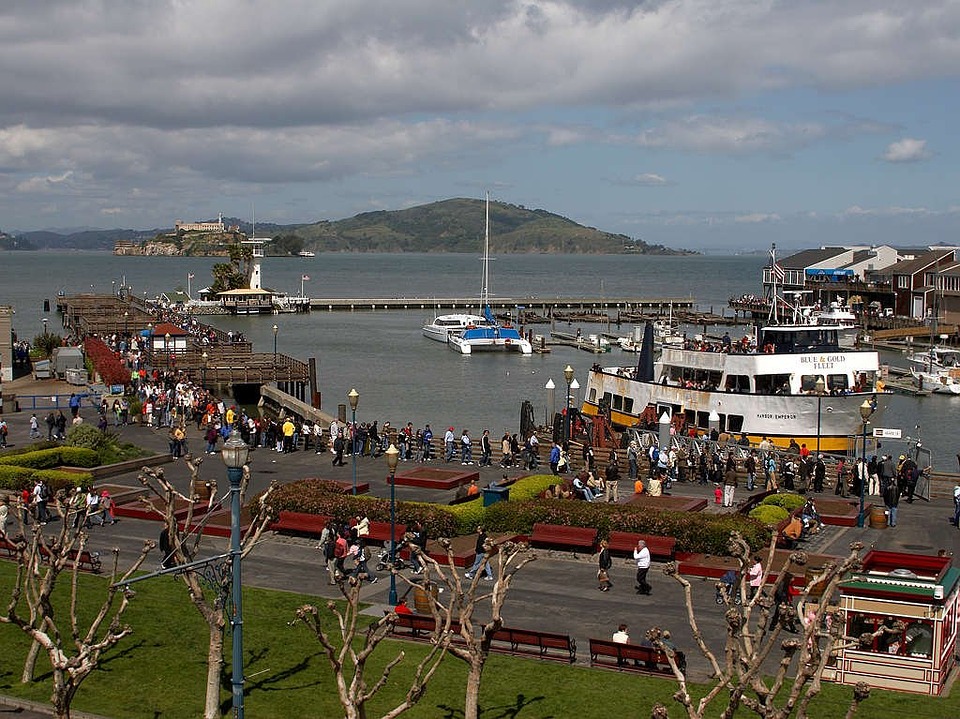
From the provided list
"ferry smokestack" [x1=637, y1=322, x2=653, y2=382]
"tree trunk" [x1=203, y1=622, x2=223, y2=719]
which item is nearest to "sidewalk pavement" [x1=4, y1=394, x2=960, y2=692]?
"tree trunk" [x1=203, y1=622, x2=223, y2=719]

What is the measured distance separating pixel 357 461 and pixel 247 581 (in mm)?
14261

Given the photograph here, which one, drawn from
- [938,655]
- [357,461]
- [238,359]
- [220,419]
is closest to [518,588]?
[938,655]

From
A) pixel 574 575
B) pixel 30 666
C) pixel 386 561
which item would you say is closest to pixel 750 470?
pixel 574 575

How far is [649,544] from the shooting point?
25.5 meters

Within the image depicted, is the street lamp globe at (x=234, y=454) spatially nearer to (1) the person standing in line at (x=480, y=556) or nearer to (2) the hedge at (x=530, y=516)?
(1) the person standing in line at (x=480, y=556)

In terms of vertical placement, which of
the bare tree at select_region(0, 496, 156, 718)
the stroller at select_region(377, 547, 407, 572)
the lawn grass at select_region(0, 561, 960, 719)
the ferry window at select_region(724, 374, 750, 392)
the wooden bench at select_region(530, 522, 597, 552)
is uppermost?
the ferry window at select_region(724, 374, 750, 392)

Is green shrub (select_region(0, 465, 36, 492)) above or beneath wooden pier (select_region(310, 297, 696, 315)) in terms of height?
beneath

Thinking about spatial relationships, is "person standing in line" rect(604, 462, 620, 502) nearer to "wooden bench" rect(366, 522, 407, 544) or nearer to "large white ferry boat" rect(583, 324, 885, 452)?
"wooden bench" rect(366, 522, 407, 544)

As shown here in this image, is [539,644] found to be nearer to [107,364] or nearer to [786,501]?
[786,501]

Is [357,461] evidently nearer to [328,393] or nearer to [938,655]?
[938,655]

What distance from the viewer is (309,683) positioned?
1766 cm

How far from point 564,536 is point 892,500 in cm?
877

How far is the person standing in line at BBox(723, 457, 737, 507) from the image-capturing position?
31.3 m

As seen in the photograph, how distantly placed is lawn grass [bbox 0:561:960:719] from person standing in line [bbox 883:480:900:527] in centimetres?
1201
